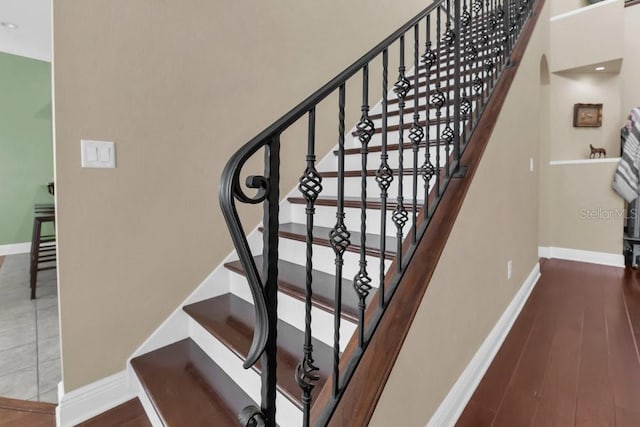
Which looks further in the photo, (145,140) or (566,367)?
(566,367)

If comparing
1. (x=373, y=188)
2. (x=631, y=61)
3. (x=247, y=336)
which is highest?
(x=631, y=61)

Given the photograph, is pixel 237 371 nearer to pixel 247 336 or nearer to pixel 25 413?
pixel 247 336

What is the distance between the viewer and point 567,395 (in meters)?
1.55

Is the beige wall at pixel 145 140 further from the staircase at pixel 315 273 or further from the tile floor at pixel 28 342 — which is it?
the tile floor at pixel 28 342

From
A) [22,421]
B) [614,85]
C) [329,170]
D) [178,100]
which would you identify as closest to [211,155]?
[178,100]

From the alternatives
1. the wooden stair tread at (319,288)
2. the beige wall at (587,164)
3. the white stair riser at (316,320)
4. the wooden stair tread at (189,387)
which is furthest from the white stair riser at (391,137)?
the beige wall at (587,164)

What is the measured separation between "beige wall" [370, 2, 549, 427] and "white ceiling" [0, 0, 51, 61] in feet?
14.1

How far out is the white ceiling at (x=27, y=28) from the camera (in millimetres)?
3197

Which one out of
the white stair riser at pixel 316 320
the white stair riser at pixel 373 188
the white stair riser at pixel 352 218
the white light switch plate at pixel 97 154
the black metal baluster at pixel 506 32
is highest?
the black metal baluster at pixel 506 32

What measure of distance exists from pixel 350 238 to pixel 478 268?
26.8 inches

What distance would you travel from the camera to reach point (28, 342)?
6.97ft

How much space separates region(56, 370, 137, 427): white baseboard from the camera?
142 cm

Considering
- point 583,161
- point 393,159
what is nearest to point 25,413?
point 393,159

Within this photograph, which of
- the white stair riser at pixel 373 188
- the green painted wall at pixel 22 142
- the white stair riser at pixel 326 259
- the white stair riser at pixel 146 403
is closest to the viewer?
the white stair riser at pixel 146 403
